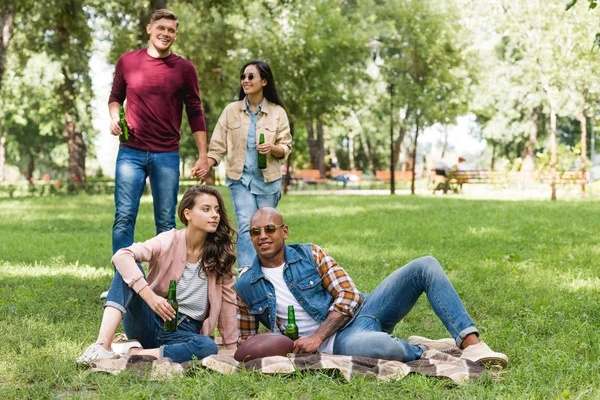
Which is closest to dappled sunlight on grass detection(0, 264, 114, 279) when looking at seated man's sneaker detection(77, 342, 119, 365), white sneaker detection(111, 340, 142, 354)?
white sneaker detection(111, 340, 142, 354)

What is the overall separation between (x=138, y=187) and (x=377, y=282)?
2988mm

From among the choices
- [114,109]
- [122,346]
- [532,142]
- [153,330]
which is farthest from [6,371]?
[532,142]

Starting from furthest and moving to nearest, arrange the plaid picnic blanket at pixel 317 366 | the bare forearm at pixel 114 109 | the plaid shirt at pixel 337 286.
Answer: the bare forearm at pixel 114 109 < the plaid shirt at pixel 337 286 < the plaid picnic blanket at pixel 317 366

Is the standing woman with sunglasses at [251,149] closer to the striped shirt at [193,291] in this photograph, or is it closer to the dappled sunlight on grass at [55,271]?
the striped shirt at [193,291]

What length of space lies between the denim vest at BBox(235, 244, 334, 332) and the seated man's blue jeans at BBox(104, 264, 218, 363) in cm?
42

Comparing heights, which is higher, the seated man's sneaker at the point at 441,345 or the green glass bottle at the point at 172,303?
the green glass bottle at the point at 172,303

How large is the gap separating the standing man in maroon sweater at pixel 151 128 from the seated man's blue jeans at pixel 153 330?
199cm

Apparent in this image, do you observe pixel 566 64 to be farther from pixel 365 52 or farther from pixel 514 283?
pixel 514 283

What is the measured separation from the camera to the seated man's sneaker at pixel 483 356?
5.16m

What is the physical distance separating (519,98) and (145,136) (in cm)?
4714

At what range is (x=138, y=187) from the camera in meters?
7.64

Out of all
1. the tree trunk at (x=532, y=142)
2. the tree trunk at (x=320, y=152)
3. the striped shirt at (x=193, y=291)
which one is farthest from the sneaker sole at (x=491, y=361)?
the tree trunk at (x=532, y=142)

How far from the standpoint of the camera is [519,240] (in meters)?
13.4

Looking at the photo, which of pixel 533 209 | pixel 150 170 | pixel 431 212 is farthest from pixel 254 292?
pixel 533 209
